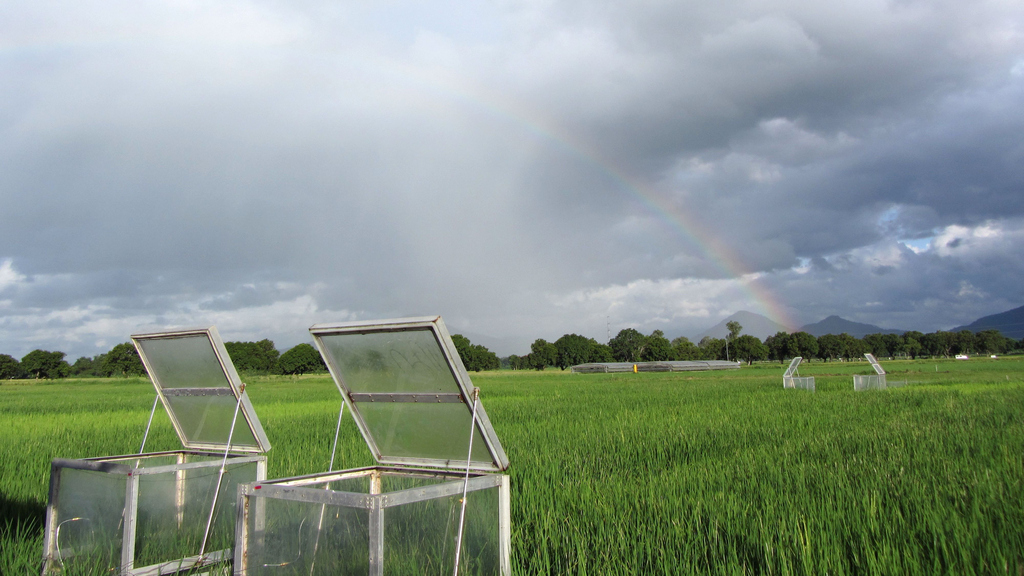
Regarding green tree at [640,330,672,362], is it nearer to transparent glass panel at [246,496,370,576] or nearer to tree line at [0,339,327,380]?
tree line at [0,339,327,380]

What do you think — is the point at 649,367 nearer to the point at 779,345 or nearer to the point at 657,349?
the point at 657,349

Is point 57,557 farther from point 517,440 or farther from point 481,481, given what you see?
point 517,440

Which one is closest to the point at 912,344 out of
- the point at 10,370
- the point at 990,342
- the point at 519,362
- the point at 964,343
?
the point at 964,343

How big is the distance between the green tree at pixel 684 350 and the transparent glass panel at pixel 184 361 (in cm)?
15964

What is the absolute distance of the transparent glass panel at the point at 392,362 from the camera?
3.49 m

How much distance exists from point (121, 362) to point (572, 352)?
10310cm

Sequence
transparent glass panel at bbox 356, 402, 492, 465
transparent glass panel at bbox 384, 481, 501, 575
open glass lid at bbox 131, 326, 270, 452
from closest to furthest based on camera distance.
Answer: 1. transparent glass panel at bbox 384, 481, 501, 575
2. transparent glass panel at bbox 356, 402, 492, 465
3. open glass lid at bbox 131, 326, 270, 452

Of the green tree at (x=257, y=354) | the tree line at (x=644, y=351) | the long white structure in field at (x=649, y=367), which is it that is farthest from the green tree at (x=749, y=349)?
the green tree at (x=257, y=354)

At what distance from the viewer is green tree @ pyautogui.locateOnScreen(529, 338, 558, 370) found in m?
159

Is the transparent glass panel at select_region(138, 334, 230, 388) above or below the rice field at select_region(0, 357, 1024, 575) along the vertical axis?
above

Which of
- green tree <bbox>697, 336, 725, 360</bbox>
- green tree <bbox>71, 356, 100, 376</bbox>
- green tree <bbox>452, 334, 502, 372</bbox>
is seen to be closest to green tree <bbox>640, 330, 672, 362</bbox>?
green tree <bbox>697, 336, 725, 360</bbox>

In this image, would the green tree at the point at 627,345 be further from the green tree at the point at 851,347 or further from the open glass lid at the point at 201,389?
the open glass lid at the point at 201,389

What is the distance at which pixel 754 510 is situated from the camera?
493 cm

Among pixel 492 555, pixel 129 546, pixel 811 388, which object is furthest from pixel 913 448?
pixel 811 388
